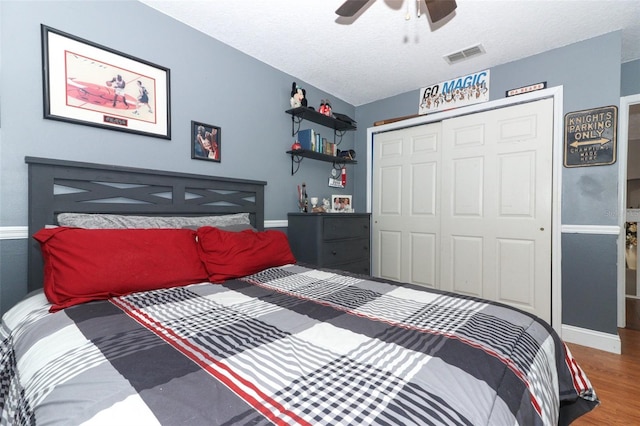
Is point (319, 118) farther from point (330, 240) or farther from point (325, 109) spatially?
point (330, 240)

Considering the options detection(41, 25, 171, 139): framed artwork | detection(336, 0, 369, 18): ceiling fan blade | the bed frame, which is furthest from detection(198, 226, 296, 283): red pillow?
detection(336, 0, 369, 18): ceiling fan blade

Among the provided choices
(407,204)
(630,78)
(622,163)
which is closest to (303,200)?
(407,204)

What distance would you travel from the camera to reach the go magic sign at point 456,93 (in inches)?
112

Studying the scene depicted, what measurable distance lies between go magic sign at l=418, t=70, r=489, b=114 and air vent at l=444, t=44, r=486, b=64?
1.13 feet

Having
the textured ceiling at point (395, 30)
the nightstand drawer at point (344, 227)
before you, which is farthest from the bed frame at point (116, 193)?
the textured ceiling at point (395, 30)

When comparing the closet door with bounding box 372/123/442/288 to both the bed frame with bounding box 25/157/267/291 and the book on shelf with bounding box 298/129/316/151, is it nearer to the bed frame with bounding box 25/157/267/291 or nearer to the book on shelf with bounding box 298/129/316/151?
the book on shelf with bounding box 298/129/316/151

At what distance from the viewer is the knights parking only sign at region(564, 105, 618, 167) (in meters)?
2.24

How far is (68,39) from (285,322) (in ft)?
6.50

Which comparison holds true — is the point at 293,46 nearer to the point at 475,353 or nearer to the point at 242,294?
the point at 242,294

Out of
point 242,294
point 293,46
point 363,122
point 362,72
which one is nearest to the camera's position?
point 242,294

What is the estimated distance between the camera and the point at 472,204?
2910mm

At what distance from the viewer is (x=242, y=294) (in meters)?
1.33

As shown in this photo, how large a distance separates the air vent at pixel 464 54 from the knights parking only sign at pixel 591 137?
0.93 meters

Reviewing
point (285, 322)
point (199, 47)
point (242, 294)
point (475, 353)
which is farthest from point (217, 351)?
point (199, 47)
